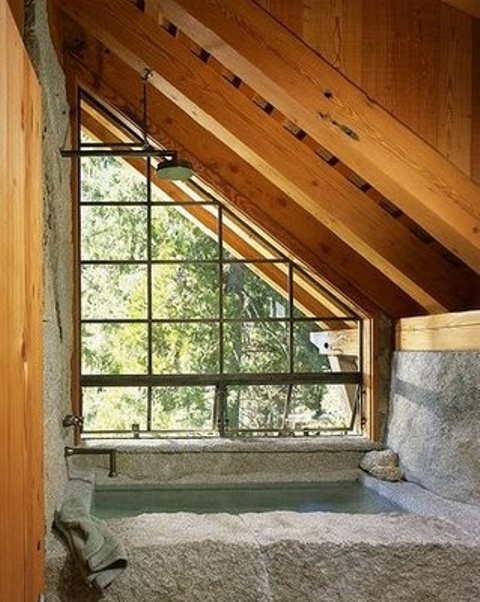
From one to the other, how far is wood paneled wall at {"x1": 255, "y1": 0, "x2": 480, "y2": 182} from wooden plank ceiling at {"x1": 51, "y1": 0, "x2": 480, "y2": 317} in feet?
0.11

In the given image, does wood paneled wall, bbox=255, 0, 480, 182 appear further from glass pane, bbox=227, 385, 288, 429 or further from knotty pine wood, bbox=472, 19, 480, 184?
glass pane, bbox=227, 385, 288, 429

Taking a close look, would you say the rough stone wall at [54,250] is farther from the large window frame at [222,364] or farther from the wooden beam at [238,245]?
the wooden beam at [238,245]

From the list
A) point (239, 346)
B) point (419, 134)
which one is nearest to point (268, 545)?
point (419, 134)

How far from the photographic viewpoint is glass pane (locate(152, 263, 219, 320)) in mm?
4387

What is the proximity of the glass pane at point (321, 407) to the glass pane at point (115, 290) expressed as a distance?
142 centimetres

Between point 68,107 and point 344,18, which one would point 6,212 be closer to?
point 344,18

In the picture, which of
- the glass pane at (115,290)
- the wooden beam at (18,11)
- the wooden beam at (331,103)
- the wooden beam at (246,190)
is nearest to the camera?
the wooden beam at (18,11)

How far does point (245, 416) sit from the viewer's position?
4.07 meters

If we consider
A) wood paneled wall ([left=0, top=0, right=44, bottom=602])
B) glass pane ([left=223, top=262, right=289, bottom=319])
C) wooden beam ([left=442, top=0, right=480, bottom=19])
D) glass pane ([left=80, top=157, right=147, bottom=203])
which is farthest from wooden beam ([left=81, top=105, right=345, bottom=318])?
wood paneled wall ([left=0, top=0, right=44, bottom=602])

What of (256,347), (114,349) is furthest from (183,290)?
(256,347)

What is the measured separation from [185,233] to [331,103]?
110 inches

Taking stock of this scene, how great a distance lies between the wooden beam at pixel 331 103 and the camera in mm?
2014

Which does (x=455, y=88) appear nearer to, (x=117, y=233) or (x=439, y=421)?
(x=439, y=421)

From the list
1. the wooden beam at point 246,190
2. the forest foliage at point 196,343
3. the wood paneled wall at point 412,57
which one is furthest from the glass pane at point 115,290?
the wood paneled wall at point 412,57
